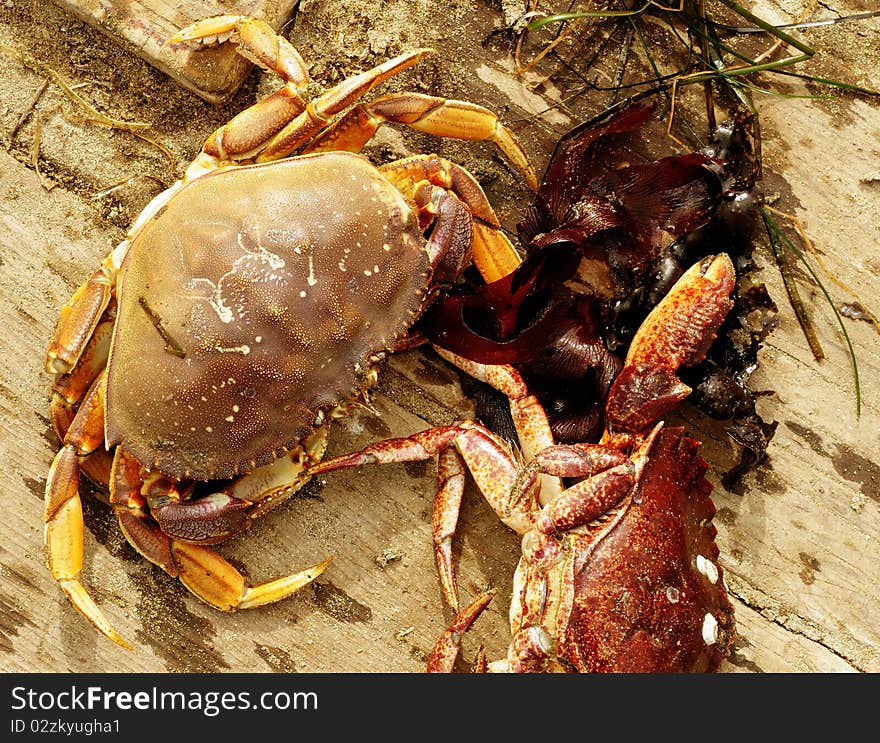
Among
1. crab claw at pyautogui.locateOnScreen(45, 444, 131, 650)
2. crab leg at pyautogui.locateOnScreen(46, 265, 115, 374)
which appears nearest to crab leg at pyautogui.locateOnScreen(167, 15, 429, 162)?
crab leg at pyautogui.locateOnScreen(46, 265, 115, 374)

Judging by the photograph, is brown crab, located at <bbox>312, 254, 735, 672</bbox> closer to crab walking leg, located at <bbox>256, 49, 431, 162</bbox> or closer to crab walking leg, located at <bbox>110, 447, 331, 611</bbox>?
crab walking leg, located at <bbox>110, 447, 331, 611</bbox>

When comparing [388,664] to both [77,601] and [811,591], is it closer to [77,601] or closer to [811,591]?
[77,601]

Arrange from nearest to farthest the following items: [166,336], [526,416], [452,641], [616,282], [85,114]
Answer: [166,336], [452,641], [526,416], [616,282], [85,114]

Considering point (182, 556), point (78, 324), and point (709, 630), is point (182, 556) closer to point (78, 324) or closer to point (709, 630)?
point (78, 324)

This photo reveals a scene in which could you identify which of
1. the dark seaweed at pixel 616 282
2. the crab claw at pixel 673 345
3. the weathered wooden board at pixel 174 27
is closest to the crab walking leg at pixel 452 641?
the dark seaweed at pixel 616 282

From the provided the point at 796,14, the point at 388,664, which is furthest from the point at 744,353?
the point at 388,664

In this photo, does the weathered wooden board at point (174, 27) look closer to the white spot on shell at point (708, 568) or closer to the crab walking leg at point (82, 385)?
the crab walking leg at point (82, 385)

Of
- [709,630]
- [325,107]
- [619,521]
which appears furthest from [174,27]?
[709,630]
